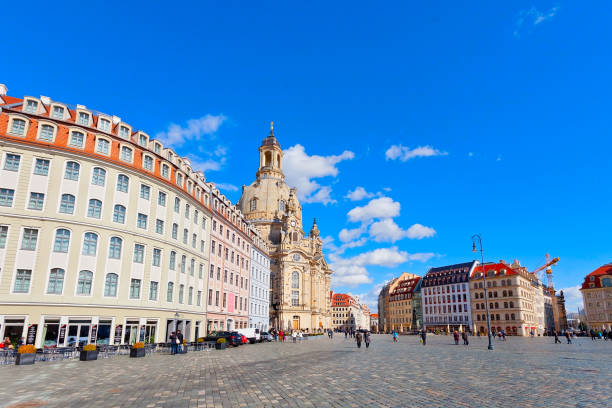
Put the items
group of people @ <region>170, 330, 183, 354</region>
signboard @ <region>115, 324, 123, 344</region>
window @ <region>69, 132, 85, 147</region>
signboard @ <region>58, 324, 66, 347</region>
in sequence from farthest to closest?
window @ <region>69, 132, 85, 147</region> < signboard @ <region>115, 324, 123, 344</region> < group of people @ <region>170, 330, 183, 354</region> < signboard @ <region>58, 324, 66, 347</region>

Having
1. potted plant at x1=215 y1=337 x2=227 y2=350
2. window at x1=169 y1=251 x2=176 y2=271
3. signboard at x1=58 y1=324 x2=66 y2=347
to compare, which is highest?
window at x1=169 y1=251 x2=176 y2=271

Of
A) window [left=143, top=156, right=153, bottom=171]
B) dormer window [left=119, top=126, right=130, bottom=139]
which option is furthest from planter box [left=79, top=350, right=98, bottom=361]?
dormer window [left=119, top=126, right=130, bottom=139]

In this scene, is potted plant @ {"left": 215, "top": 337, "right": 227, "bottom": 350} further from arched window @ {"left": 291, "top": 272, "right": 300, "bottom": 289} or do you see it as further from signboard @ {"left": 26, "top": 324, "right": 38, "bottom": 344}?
arched window @ {"left": 291, "top": 272, "right": 300, "bottom": 289}

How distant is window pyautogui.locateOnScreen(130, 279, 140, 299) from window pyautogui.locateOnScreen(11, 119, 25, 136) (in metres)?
14.7

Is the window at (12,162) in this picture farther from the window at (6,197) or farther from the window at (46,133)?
the window at (46,133)

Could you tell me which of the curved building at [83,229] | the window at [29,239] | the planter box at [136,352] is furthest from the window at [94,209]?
the planter box at [136,352]

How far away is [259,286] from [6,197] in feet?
163

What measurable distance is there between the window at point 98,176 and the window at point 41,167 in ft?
10.6

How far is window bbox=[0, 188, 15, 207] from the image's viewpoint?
1144 inches

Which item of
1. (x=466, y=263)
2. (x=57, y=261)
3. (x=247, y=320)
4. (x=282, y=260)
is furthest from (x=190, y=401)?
(x=466, y=263)

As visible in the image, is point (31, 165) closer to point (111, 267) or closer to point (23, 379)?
point (111, 267)

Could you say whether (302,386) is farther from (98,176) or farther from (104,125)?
(104,125)

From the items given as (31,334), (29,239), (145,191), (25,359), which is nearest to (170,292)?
(145,191)

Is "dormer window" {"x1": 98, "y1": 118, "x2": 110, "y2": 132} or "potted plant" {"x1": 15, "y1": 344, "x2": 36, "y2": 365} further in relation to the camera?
"dormer window" {"x1": 98, "y1": 118, "x2": 110, "y2": 132}
